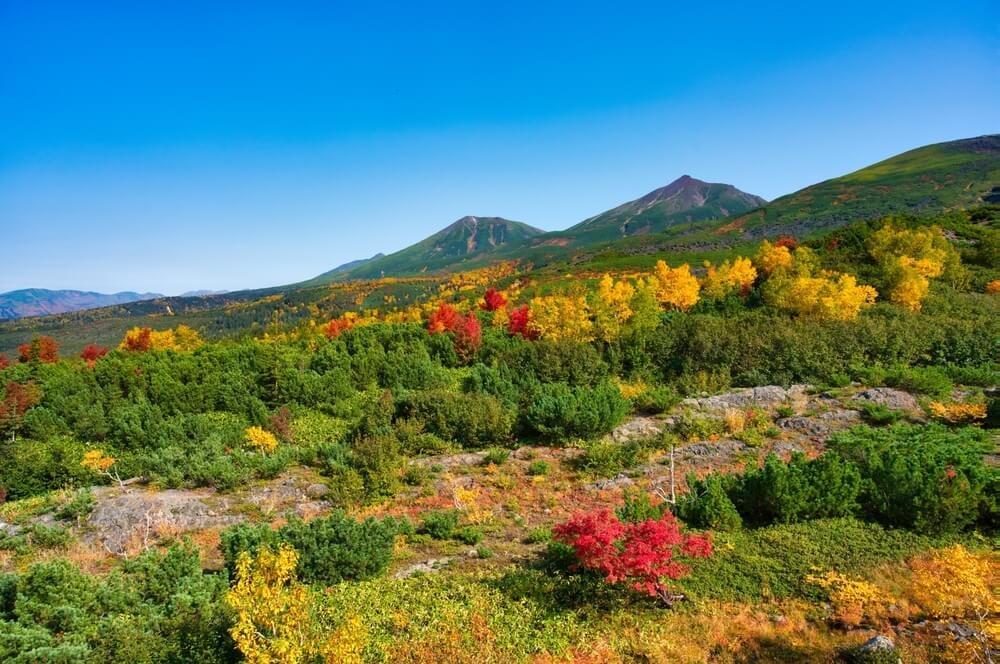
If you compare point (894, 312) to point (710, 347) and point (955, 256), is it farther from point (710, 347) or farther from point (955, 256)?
point (955, 256)

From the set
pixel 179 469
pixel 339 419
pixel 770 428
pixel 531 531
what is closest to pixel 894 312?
pixel 770 428

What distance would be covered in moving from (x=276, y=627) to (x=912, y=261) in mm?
50819

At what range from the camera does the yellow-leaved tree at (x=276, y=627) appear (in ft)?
19.7

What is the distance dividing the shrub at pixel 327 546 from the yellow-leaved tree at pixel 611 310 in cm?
2552

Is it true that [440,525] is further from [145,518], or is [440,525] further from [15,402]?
[15,402]

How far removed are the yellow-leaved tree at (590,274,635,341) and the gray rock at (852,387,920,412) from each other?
1527cm

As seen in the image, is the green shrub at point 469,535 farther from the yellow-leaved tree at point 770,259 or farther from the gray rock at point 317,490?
the yellow-leaved tree at point 770,259

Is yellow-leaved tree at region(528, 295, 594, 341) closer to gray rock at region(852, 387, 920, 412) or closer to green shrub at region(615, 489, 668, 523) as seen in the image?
gray rock at region(852, 387, 920, 412)

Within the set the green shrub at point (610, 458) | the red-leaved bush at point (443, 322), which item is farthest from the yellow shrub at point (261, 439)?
the red-leaved bush at point (443, 322)

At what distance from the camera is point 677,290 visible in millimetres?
45250

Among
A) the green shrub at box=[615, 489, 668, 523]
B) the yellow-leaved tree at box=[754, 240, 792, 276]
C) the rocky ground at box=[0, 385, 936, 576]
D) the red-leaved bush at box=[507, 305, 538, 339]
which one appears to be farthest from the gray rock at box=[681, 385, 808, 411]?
the yellow-leaved tree at box=[754, 240, 792, 276]

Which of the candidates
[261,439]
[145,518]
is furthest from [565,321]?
[145,518]

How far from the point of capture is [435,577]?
1129cm

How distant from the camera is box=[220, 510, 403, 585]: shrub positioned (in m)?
11.1
